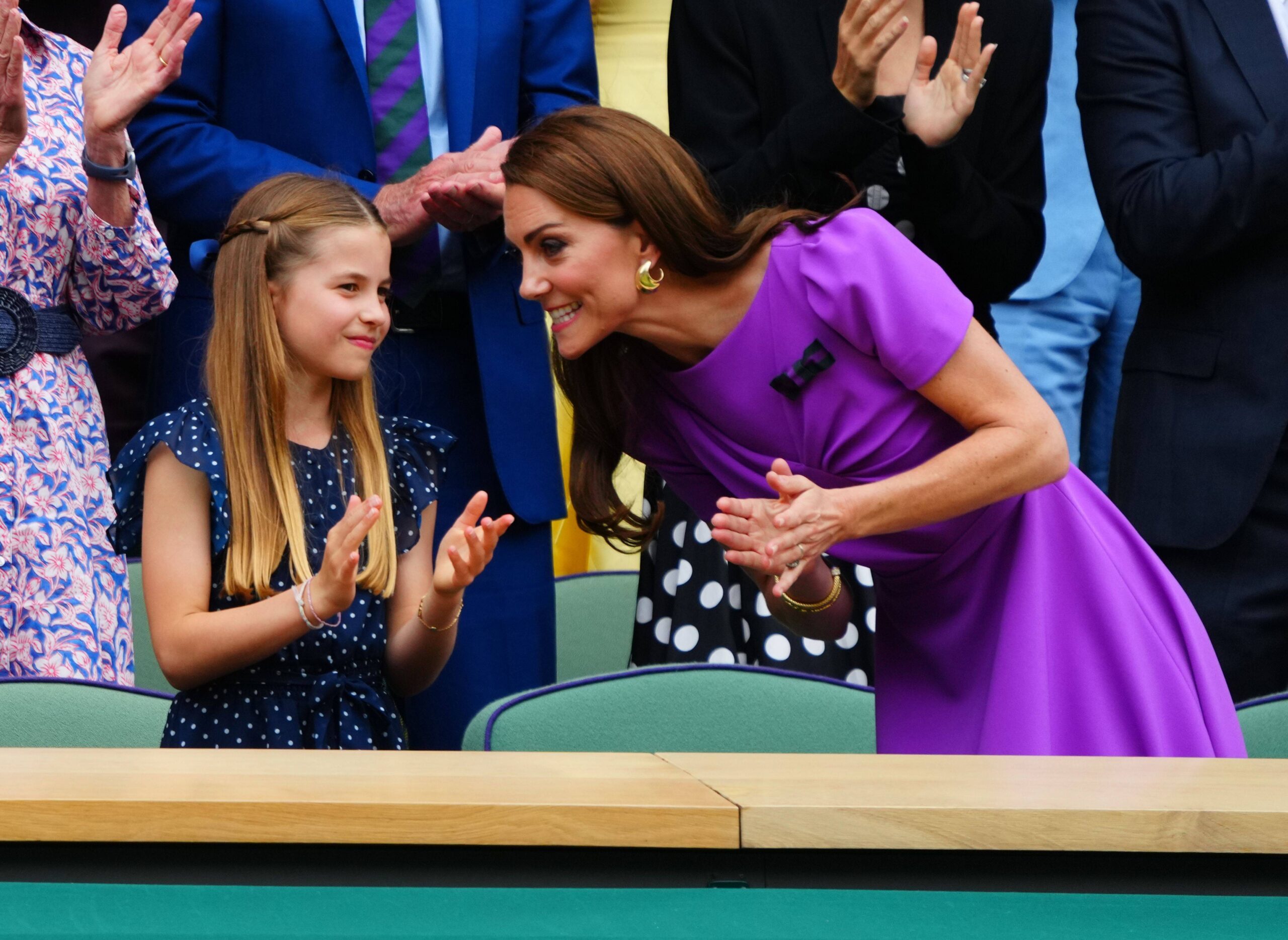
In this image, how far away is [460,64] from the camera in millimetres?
2873

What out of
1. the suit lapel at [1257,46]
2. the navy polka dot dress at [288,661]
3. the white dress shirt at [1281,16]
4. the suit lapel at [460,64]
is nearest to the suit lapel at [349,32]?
the suit lapel at [460,64]

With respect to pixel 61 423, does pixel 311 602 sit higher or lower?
lower

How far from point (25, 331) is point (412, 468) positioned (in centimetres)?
69

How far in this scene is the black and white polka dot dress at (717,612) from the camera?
3027 millimetres

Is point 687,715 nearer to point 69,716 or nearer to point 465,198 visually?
point 69,716

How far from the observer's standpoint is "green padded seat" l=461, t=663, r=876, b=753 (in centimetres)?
198

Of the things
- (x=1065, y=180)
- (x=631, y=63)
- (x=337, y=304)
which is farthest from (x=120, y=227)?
(x=1065, y=180)

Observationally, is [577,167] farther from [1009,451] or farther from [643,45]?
[643,45]

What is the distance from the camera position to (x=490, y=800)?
1188 millimetres

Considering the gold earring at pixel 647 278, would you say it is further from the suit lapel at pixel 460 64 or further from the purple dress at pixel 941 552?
the suit lapel at pixel 460 64

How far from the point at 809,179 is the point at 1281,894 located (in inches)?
68.1

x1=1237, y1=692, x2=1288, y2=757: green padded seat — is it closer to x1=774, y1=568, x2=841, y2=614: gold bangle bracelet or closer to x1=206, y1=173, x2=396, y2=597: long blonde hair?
x1=774, y1=568, x2=841, y2=614: gold bangle bracelet

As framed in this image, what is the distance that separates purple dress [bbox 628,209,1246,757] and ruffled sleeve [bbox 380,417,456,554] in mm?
504

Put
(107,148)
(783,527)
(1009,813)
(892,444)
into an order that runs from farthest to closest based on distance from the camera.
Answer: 1. (107,148)
2. (892,444)
3. (783,527)
4. (1009,813)
